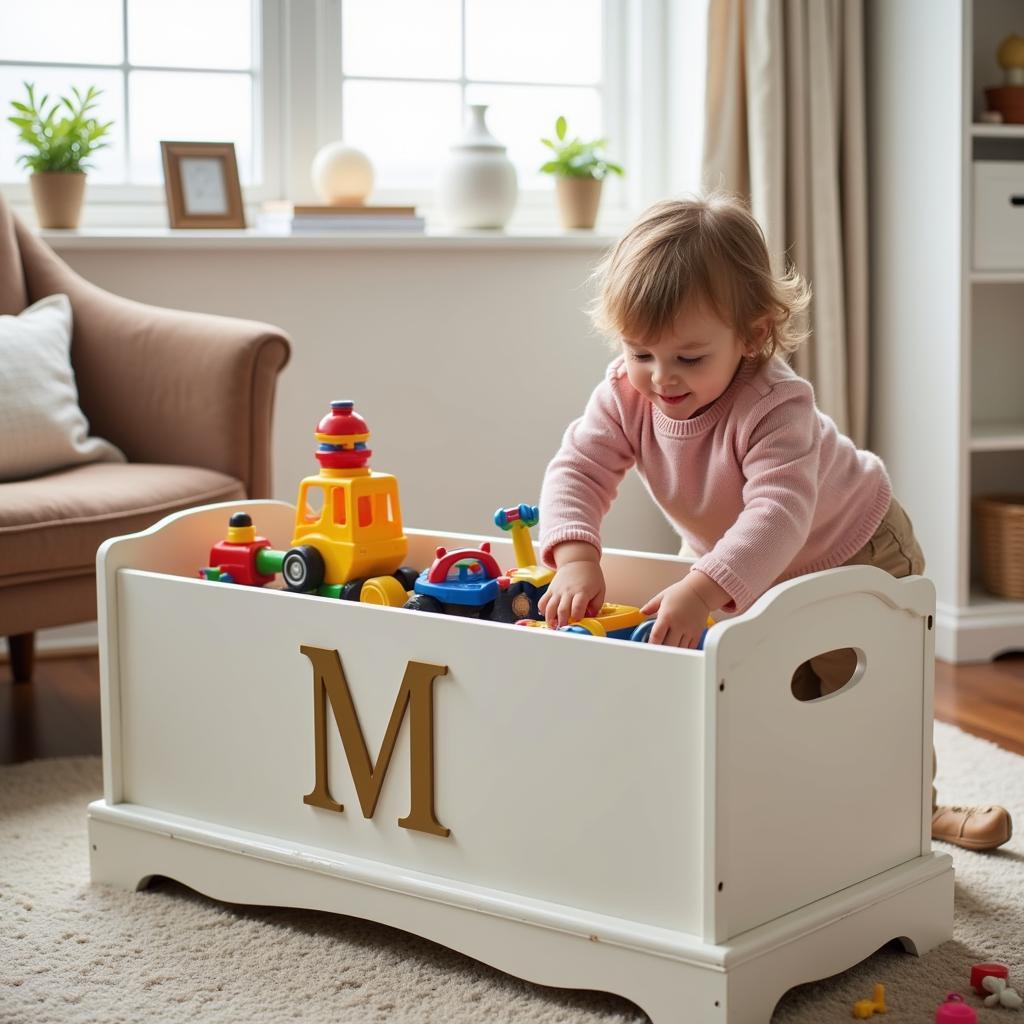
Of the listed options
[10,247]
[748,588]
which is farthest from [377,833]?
[10,247]

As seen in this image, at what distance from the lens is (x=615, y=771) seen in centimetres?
118

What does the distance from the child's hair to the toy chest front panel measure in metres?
0.32

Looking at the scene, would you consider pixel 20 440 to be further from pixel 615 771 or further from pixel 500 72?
pixel 500 72

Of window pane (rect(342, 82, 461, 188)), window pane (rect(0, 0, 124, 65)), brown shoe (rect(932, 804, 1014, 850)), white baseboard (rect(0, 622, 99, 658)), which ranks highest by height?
window pane (rect(0, 0, 124, 65))

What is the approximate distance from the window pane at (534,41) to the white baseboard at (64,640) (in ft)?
4.39

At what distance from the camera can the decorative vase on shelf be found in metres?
2.74

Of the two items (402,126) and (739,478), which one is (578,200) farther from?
(739,478)

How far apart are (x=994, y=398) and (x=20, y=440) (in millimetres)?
1849

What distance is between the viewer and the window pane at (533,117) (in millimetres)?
2951

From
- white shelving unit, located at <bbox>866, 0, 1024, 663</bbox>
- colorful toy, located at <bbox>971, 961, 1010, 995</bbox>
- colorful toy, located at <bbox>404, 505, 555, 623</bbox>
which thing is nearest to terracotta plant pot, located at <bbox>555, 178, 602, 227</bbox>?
white shelving unit, located at <bbox>866, 0, 1024, 663</bbox>

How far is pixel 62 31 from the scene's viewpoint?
2680 mm

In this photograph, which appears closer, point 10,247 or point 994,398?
point 10,247

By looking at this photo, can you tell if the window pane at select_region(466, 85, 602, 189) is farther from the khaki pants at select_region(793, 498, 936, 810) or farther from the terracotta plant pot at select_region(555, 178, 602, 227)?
the khaki pants at select_region(793, 498, 936, 810)

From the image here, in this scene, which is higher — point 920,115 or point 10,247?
point 920,115
